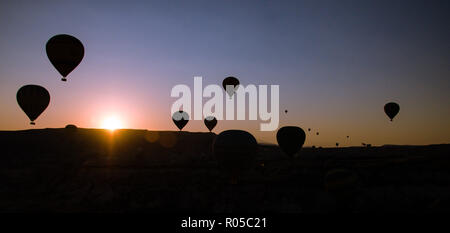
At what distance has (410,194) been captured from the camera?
3175 centimetres

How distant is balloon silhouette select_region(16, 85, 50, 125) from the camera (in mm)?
37188

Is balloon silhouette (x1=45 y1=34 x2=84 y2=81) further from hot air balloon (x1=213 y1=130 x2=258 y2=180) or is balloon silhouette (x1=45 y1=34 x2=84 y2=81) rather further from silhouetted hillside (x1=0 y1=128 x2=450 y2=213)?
hot air balloon (x1=213 y1=130 x2=258 y2=180)

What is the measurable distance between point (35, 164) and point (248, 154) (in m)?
33.3

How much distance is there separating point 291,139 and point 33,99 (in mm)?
31389

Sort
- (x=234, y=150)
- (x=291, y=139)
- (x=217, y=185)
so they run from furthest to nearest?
(x=291, y=139) < (x=217, y=185) < (x=234, y=150)

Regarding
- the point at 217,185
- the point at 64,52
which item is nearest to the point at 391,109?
the point at 217,185

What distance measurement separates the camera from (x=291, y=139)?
4234 cm

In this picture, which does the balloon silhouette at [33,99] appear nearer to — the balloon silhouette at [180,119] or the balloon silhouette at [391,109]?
the balloon silhouette at [180,119]

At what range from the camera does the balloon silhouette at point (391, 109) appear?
5984 cm

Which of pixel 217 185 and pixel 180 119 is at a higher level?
pixel 180 119

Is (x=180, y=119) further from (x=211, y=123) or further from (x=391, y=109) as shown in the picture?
(x=391, y=109)

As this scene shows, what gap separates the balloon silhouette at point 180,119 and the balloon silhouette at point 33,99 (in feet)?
113

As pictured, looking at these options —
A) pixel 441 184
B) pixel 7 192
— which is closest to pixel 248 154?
pixel 441 184
